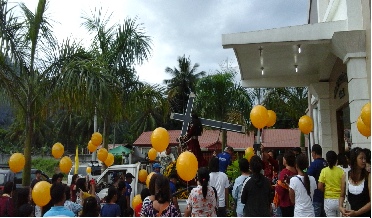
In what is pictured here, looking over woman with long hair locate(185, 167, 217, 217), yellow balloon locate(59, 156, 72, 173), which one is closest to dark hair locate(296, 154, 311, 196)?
woman with long hair locate(185, 167, 217, 217)

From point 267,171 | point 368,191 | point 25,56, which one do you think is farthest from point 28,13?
point 368,191

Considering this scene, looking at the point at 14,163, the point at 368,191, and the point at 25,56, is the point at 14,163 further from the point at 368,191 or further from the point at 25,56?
the point at 368,191

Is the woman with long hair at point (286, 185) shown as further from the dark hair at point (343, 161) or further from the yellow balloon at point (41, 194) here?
the yellow balloon at point (41, 194)

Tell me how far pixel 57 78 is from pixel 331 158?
6.85 metres

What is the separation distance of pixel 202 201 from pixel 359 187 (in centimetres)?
178

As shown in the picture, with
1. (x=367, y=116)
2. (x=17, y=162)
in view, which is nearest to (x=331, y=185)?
(x=367, y=116)

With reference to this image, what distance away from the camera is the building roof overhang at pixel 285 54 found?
307 inches

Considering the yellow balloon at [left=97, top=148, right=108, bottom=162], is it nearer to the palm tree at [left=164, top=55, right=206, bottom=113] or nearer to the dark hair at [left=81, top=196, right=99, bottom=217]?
the dark hair at [left=81, top=196, right=99, bottom=217]

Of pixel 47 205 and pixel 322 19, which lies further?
pixel 322 19

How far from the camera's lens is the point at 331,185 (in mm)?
5453

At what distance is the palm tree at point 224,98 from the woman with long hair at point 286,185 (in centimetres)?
1581

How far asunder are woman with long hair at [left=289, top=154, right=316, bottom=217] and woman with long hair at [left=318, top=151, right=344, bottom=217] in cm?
47

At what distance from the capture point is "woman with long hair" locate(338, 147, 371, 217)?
4.54m

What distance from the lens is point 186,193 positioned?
8469mm
